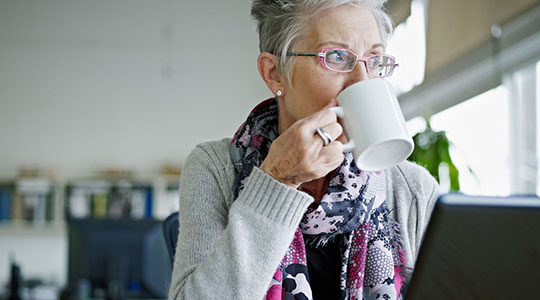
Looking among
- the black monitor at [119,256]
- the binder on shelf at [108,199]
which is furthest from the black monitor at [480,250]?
the binder on shelf at [108,199]

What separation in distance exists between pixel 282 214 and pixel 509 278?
495mm

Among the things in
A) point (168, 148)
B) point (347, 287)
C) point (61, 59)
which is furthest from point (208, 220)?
point (61, 59)

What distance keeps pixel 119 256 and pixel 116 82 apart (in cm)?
428

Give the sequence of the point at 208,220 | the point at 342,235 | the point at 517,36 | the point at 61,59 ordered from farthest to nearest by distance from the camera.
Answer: the point at 61,59 < the point at 517,36 < the point at 342,235 < the point at 208,220

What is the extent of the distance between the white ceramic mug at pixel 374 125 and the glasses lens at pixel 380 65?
0.16 meters

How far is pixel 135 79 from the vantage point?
20.2 ft

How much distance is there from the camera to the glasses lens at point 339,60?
42.6 inches

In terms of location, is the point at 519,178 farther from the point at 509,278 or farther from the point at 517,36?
the point at 509,278

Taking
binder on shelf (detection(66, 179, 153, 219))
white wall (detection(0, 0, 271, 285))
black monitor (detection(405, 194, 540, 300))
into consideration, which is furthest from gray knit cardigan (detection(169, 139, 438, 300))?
white wall (detection(0, 0, 271, 285))

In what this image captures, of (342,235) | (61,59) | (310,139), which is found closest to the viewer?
(310,139)

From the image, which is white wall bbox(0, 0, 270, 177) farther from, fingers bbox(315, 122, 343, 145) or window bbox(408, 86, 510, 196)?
fingers bbox(315, 122, 343, 145)

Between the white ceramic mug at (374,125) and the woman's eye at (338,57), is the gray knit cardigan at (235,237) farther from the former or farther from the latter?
the woman's eye at (338,57)

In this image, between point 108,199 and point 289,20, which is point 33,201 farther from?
point 289,20

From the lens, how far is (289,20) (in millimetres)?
1169
